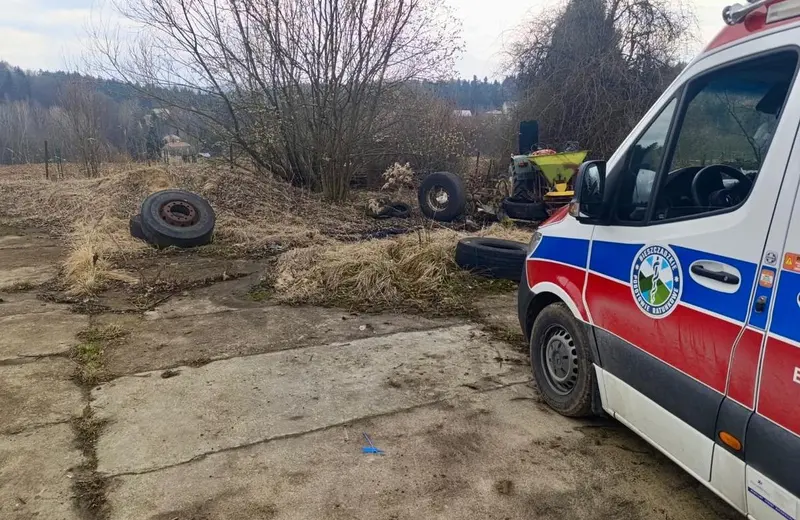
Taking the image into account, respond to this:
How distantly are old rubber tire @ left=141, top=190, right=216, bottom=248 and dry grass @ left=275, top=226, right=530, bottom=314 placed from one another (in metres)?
2.15

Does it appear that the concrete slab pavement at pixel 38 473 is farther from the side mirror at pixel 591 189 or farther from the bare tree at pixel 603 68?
the bare tree at pixel 603 68

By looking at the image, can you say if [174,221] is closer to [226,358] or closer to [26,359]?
[26,359]

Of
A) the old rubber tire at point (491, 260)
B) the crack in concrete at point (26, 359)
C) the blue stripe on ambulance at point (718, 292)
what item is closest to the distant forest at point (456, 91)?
the old rubber tire at point (491, 260)

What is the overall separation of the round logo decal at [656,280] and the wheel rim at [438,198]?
28.7 feet

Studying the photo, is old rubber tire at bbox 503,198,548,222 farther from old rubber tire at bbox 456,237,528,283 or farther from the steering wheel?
the steering wheel

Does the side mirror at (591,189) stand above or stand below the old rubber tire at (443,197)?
above

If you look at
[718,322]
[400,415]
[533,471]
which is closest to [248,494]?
[400,415]

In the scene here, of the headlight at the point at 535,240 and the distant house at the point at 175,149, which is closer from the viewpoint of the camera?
the headlight at the point at 535,240

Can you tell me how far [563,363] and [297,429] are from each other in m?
1.74

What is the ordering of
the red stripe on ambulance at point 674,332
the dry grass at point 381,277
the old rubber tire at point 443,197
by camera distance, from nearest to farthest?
the red stripe on ambulance at point 674,332 < the dry grass at point 381,277 < the old rubber tire at point 443,197

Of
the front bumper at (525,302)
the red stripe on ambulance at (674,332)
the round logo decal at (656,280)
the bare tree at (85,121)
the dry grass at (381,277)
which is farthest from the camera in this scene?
the bare tree at (85,121)

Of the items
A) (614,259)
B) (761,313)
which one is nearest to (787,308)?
(761,313)

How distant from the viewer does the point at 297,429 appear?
319cm

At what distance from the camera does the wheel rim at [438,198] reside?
37.1 feet
